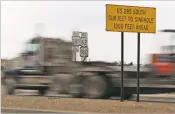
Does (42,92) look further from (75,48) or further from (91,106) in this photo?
(91,106)

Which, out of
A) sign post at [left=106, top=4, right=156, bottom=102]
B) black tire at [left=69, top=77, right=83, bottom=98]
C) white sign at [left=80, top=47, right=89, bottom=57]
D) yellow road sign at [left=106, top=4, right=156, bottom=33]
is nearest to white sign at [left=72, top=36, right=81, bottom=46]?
white sign at [left=80, top=47, right=89, bottom=57]

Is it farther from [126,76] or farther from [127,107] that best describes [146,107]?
[126,76]

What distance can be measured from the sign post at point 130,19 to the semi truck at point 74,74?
2.40 m

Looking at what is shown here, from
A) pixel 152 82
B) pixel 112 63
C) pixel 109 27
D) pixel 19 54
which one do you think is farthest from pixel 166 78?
pixel 19 54

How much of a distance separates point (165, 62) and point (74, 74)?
13.9 feet

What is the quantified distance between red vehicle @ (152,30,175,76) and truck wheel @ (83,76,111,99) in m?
2.27

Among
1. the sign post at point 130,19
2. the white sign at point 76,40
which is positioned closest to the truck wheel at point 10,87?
the white sign at point 76,40

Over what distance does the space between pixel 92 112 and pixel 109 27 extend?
450 cm

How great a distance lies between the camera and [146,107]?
15586 millimetres

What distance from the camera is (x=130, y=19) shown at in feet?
59.3

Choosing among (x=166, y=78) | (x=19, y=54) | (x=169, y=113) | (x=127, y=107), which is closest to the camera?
(x=169, y=113)

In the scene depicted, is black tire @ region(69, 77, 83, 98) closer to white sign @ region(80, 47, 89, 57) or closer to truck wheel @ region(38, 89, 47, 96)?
truck wheel @ region(38, 89, 47, 96)

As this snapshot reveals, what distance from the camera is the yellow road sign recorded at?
17.8 metres

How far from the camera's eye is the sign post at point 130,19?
17.8 m
